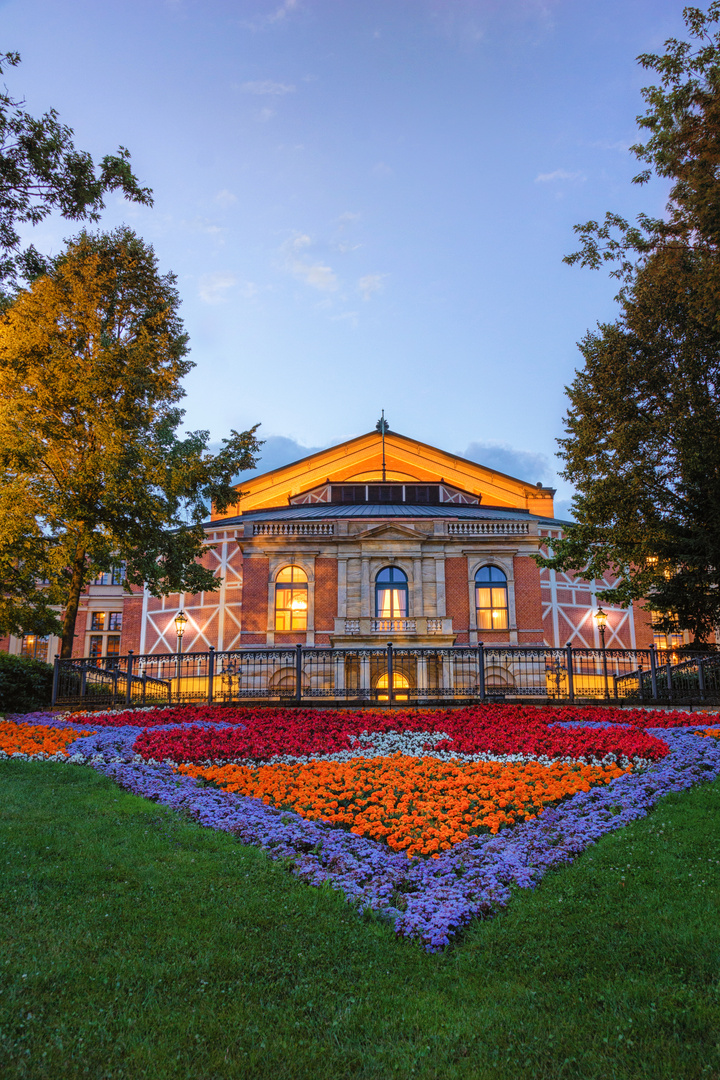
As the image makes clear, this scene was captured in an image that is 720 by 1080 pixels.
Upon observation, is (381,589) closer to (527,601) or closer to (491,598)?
(491,598)

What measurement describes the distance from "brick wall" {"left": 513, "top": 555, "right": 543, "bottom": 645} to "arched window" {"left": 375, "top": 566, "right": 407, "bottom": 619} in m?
4.94

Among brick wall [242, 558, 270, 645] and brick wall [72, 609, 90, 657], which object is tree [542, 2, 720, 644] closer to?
brick wall [242, 558, 270, 645]

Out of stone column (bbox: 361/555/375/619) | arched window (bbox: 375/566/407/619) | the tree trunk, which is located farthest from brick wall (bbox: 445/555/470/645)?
the tree trunk

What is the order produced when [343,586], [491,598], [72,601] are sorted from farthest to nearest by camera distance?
[491,598]
[343,586]
[72,601]

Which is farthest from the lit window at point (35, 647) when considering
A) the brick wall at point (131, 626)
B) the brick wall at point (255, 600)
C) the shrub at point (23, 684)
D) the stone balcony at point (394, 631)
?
the shrub at point (23, 684)

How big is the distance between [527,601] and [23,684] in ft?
67.3

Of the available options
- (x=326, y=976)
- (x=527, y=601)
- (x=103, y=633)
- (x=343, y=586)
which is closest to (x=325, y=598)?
(x=343, y=586)

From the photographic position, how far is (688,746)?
9.31 meters

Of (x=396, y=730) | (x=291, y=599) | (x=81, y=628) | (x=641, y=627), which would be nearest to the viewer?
(x=396, y=730)

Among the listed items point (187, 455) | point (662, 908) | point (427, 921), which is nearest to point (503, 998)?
point (427, 921)

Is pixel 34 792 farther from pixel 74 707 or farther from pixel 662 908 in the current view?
pixel 74 707

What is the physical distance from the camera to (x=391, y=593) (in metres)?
29.8

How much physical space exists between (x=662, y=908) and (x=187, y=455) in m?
15.8

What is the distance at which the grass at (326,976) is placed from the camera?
290cm
